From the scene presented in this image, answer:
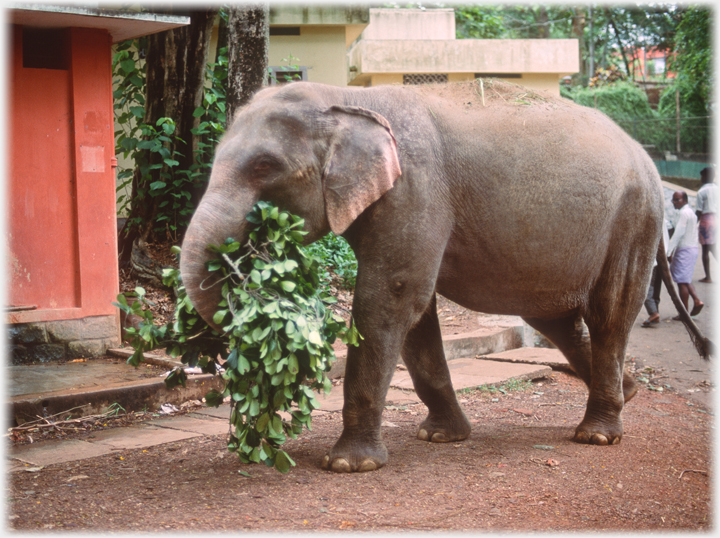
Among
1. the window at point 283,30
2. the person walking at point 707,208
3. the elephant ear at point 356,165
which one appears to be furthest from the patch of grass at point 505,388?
the window at point 283,30

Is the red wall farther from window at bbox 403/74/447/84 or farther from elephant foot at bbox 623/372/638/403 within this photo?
window at bbox 403/74/447/84

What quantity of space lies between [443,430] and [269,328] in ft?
5.94

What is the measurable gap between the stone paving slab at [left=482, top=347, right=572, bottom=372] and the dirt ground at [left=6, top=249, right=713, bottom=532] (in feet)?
6.91

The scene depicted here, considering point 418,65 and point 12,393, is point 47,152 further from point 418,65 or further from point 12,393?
point 418,65

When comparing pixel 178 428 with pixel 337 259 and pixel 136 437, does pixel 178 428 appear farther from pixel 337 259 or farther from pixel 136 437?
pixel 337 259

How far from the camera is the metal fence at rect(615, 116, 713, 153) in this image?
77.9ft

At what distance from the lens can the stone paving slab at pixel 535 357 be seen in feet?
24.0

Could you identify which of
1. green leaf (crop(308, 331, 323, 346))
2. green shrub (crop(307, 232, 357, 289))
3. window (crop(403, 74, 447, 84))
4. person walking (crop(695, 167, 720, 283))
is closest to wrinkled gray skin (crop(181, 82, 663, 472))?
green leaf (crop(308, 331, 323, 346))

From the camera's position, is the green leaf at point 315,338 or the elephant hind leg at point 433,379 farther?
the elephant hind leg at point 433,379

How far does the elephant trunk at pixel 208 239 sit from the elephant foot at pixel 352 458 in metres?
1.01

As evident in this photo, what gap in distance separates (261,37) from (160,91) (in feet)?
8.89

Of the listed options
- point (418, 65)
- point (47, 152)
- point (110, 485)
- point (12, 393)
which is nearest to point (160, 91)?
point (47, 152)

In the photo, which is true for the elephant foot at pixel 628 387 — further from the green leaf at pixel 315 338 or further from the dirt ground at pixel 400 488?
the green leaf at pixel 315 338

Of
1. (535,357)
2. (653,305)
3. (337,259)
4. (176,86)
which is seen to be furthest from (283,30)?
(535,357)
